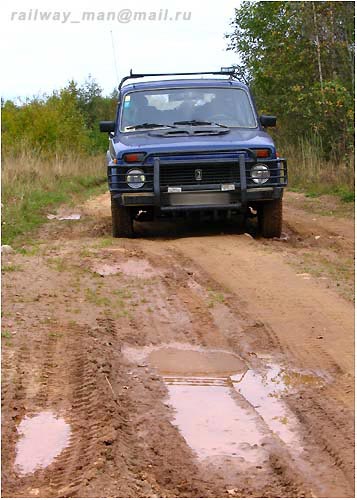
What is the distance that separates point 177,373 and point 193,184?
4.75 metres

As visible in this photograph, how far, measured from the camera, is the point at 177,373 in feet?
16.3

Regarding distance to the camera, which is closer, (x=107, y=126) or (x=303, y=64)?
(x=107, y=126)

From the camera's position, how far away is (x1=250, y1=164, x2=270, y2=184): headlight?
948 centimetres

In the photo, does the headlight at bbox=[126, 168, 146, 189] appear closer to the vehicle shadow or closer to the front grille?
the front grille

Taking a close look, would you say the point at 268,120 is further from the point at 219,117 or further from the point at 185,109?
the point at 185,109

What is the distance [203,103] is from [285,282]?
3817 mm

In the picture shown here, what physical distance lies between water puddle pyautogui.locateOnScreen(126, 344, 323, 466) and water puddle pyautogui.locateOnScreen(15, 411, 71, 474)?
579 mm

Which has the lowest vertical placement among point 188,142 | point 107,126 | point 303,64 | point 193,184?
point 193,184

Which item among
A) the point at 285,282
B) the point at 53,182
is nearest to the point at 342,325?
the point at 285,282

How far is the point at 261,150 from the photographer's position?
9492 millimetres

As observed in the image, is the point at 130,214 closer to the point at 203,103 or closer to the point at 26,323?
the point at 203,103

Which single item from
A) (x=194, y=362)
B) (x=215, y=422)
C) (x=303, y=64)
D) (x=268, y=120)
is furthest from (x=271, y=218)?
(x=303, y=64)

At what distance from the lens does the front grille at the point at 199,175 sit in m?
9.42

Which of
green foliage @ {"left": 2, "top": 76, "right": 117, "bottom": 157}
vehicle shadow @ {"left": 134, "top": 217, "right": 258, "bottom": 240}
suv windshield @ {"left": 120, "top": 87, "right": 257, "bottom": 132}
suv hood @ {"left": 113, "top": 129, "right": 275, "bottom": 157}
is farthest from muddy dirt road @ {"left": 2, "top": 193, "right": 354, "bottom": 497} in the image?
green foliage @ {"left": 2, "top": 76, "right": 117, "bottom": 157}
